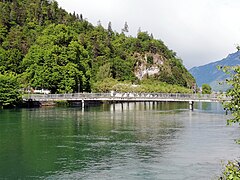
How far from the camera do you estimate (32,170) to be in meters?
29.9

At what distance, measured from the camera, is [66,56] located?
323 feet

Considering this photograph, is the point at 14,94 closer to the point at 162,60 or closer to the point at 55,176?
the point at 55,176

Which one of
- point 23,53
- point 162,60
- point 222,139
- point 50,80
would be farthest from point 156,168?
point 162,60

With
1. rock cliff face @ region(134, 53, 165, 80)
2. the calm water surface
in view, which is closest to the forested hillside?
rock cliff face @ region(134, 53, 165, 80)

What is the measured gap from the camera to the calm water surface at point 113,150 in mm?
29547

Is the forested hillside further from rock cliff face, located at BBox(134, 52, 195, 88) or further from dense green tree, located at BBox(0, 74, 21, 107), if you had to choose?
dense green tree, located at BBox(0, 74, 21, 107)

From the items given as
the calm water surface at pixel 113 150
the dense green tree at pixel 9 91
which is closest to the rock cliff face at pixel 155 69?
the dense green tree at pixel 9 91

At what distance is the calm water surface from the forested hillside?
3775cm

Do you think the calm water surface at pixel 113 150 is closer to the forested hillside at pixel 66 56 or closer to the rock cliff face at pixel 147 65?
the forested hillside at pixel 66 56

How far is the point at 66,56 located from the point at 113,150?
2495 inches

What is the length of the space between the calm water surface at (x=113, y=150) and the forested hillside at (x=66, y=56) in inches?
1486

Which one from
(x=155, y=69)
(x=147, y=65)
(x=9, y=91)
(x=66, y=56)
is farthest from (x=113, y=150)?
(x=155, y=69)

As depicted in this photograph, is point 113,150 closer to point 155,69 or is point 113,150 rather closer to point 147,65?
point 147,65

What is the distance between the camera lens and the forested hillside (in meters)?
96.2
